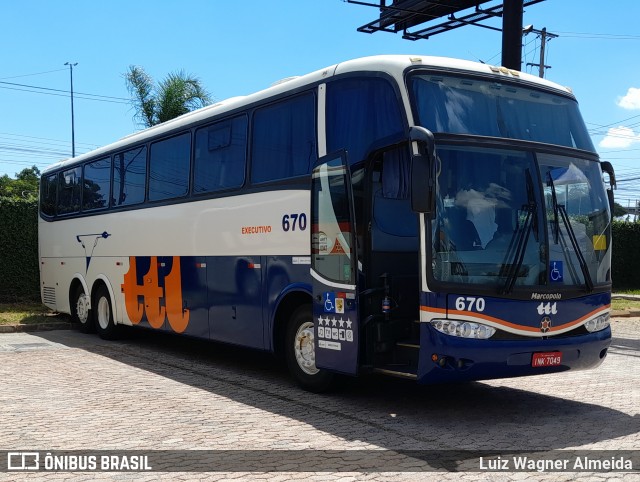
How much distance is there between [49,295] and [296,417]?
1148cm

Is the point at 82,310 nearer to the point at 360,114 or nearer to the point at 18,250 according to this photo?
the point at 18,250

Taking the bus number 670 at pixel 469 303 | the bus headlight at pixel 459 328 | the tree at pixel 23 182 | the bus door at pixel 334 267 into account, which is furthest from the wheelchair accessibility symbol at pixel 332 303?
the tree at pixel 23 182

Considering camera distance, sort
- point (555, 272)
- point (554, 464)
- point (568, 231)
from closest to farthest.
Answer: point (554, 464) < point (555, 272) < point (568, 231)

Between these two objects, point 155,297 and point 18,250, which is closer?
point 155,297

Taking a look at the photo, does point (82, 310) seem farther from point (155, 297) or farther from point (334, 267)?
point (334, 267)

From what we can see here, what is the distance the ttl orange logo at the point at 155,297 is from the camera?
12.0 metres

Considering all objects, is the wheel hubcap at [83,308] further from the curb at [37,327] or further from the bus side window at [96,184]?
the bus side window at [96,184]

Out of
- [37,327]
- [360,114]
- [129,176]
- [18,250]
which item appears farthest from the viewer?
[18,250]

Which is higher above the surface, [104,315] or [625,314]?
[104,315]

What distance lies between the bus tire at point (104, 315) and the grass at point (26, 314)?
2.20 m

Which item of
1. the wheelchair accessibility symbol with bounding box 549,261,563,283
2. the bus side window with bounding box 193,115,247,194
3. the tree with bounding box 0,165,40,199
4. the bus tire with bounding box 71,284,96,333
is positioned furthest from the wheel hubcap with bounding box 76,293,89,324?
the tree with bounding box 0,165,40,199

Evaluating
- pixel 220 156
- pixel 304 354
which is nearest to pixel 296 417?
pixel 304 354

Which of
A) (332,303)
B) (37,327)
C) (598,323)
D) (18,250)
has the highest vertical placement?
(18,250)

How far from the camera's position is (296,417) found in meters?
7.77
